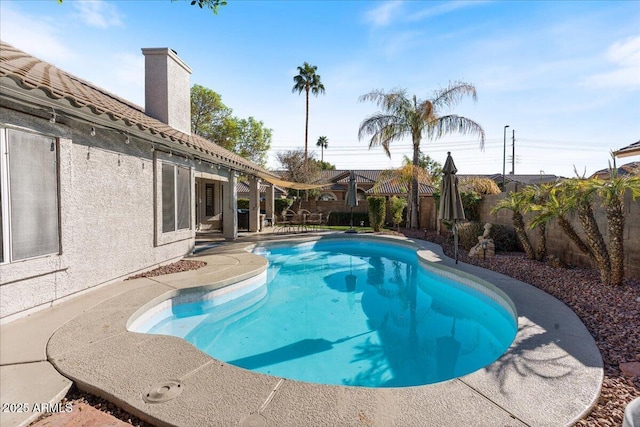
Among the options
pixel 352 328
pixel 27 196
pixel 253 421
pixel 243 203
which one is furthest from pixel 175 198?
pixel 243 203

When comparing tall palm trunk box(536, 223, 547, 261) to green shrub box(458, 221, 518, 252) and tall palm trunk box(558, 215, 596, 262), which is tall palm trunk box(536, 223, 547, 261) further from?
green shrub box(458, 221, 518, 252)

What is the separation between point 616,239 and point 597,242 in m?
0.42

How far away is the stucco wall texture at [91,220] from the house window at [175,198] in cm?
58

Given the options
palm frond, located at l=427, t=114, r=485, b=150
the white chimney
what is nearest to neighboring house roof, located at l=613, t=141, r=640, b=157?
palm frond, located at l=427, t=114, r=485, b=150

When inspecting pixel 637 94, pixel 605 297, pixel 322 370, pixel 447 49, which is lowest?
pixel 322 370

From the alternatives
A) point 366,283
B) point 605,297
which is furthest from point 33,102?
point 605,297

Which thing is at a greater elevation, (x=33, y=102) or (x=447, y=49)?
(x=447, y=49)

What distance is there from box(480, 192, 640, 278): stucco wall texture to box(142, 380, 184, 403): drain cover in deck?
9.61 metres

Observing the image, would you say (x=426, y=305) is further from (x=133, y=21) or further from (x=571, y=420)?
(x=133, y=21)

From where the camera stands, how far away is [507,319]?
6.42 metres

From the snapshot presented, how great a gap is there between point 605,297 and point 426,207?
48.2 ft

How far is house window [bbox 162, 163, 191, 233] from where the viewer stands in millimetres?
9180

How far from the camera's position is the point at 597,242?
689 cm

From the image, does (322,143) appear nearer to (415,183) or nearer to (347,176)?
(347,176)
